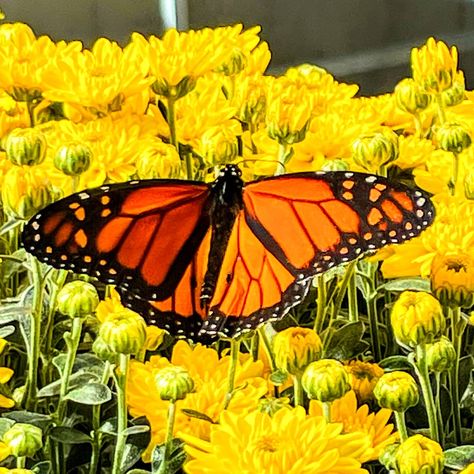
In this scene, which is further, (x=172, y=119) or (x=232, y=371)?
(x=172, y=119)

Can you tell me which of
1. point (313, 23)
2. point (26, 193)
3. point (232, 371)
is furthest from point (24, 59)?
point (313, 23)

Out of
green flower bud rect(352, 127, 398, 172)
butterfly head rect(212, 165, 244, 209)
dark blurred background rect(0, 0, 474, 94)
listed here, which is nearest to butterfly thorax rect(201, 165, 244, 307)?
butterfly head rect(212, 165, 244, 209)

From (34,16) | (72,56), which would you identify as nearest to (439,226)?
(72,56)

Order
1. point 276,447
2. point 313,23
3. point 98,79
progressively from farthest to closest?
point 313,23 → point 98,79 → point 276,447

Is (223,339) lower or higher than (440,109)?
lower

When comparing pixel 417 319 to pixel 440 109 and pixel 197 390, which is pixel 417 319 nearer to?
pixel 197 390

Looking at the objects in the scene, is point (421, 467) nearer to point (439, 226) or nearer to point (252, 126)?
point (439, 226)

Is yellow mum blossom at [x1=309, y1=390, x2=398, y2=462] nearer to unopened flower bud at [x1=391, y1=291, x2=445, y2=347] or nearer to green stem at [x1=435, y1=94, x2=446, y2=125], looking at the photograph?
unopened flower bud at [x1=391, y1=291, x2=445, y2=347]
